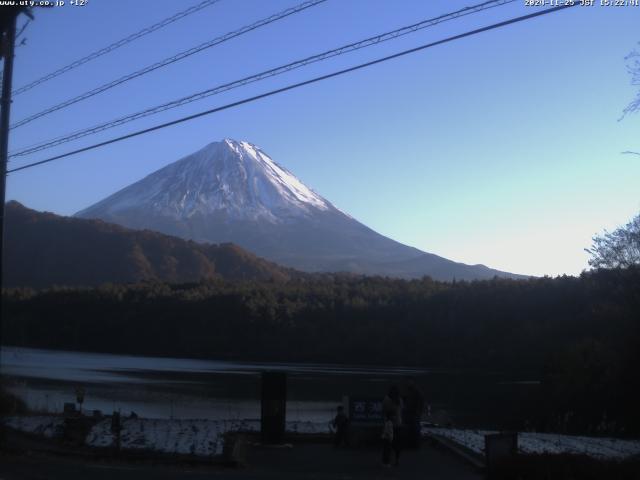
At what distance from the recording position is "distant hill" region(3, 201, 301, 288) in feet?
359

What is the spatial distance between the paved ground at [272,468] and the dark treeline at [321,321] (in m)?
48.2

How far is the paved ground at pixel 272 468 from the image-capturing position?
1282 cm

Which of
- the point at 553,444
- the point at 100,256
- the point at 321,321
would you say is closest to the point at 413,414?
the point at 553,444

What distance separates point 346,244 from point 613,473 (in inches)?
6971

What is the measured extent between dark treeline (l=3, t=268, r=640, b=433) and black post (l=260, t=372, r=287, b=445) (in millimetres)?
47664

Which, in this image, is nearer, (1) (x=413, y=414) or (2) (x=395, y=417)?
(2) (x=395, y=417)

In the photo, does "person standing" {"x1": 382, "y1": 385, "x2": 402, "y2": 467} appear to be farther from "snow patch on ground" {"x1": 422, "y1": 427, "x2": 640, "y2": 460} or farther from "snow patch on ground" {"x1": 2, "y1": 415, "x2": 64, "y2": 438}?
"snow patch on ground" {"x1": 2, "y1": 415, "x2": 64, "y2": 438}

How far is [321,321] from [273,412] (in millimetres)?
76281

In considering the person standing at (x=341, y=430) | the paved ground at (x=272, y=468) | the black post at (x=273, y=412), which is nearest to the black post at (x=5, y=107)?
the paved ground at (x=272, y=468)

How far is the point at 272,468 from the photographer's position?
1405 centimetres

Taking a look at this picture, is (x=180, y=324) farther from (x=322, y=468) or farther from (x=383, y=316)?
(x=322, y=468)

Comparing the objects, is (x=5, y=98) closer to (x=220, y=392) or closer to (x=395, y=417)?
(x=395, y=417)

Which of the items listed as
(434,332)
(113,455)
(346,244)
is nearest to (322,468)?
(113,455)

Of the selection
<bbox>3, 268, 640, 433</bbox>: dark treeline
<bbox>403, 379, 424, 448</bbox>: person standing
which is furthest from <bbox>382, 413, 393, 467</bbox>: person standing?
<bbox>3, 268, 640, 433</bbox>: dark treeline
